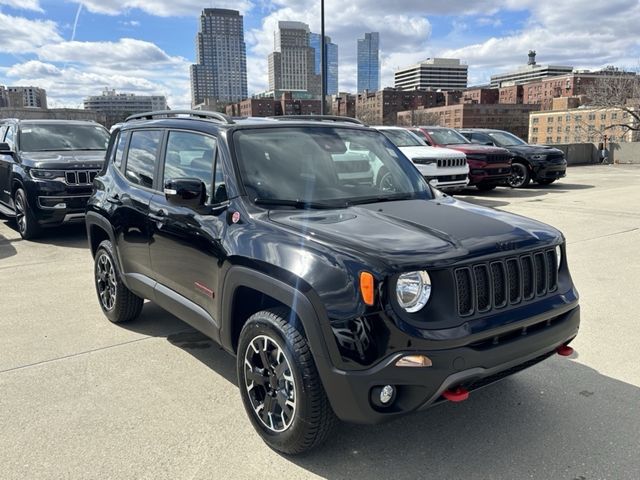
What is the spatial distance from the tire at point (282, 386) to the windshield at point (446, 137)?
484 inches

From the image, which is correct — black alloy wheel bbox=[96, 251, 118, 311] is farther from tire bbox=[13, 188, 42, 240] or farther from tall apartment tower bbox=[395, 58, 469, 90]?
tall apartment tower bbox=[395, 58, 469, 90]

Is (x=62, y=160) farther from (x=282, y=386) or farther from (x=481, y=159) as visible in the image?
(x=481, y=159)

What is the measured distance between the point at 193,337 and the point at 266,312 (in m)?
1.98

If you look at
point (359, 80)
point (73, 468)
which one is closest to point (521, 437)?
point (73, 468)

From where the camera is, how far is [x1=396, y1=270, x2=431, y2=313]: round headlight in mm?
2508

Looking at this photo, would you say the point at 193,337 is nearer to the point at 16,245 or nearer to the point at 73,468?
the point at 73,468

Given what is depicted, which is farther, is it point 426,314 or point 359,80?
point 359,80

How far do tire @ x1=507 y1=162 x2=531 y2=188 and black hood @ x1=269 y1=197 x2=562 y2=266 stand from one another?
13.1 meters

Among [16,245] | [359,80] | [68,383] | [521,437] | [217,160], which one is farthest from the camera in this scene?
[359,80]

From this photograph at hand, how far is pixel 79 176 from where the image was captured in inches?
332

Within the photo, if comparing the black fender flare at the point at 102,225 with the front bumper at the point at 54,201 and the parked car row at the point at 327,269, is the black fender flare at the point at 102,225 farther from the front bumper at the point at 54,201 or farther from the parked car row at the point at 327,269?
the front bumper at the point at 54,201

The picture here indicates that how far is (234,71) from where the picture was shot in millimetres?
109062

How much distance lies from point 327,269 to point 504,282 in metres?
0.91

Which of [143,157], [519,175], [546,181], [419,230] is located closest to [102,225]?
[143,157]
